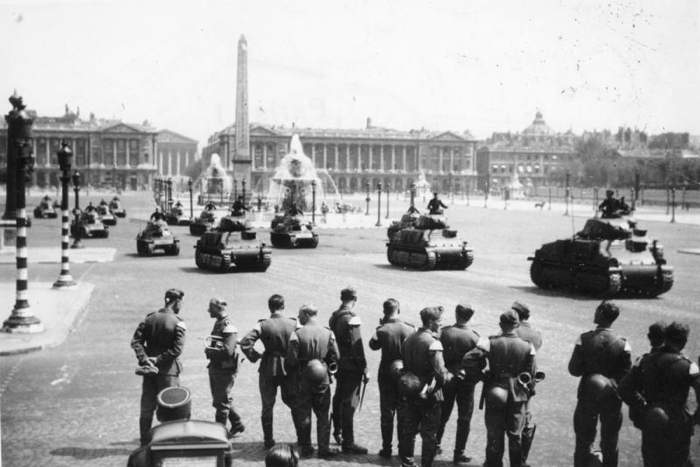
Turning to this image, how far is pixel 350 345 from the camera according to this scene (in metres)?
7.88

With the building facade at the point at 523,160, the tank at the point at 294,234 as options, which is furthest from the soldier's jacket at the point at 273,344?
the building facade at the point at 523,160

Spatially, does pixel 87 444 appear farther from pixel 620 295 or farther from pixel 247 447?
pixel 620 295

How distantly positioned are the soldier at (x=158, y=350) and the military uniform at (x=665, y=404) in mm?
4292

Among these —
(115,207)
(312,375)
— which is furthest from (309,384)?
(115,207)

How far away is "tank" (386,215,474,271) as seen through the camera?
2436 centimetres

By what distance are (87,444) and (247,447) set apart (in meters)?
1.60

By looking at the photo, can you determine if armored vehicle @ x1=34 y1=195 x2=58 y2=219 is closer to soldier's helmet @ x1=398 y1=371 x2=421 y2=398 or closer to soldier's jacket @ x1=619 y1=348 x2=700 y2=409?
soldier's helmet @ x1=398 y1=371 x2=421 y2=398

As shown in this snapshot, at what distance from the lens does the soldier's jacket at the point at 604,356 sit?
695 centimetres

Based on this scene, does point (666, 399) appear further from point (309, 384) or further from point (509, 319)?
point (309, 384)

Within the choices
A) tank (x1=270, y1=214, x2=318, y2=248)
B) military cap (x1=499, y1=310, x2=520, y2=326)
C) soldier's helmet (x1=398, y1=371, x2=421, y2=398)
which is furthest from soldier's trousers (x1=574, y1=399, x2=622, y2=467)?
tank (x1=270, y1=214, x2=318, y2=248)

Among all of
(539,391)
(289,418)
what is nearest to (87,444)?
(289,418)

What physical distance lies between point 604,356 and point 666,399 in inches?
31.5

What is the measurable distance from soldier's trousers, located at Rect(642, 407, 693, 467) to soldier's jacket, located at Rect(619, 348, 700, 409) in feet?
0.34

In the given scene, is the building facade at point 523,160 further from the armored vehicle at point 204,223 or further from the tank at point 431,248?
the tank at point 431,248
